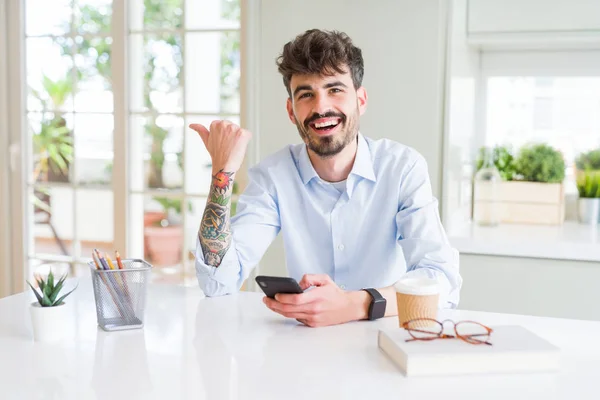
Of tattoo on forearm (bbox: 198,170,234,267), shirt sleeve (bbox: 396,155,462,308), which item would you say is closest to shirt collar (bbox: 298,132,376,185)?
shirt sleeve (bbox: 396,155,462,308)

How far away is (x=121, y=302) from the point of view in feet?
5.24

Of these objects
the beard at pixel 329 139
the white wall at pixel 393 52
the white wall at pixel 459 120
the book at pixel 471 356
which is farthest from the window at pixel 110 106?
the book at pixel 471 356

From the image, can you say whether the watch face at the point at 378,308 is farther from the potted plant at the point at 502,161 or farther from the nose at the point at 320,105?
the potted plant at the point at 502,161

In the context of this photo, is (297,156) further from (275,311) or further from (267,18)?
(267,18)

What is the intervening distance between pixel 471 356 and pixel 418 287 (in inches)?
10.1

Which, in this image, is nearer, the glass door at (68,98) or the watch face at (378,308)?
the watch face at (378,308)

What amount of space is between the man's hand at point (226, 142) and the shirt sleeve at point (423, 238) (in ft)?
1.75

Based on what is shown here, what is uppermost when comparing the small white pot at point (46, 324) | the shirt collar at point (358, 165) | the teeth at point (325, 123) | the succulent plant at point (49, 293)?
the teeth at point (325, 123)

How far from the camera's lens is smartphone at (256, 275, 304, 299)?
1.60 metres

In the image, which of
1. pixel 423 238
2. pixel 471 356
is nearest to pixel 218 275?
pixel 423 238

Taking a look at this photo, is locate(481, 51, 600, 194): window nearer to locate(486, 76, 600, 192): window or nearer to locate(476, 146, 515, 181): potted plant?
locate(486, 76, 600, 192): window

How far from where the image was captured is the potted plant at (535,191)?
3.33 m

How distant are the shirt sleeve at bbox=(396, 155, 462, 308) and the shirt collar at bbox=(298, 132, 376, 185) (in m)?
0.11

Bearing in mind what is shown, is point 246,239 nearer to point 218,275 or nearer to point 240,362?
point 218,275
